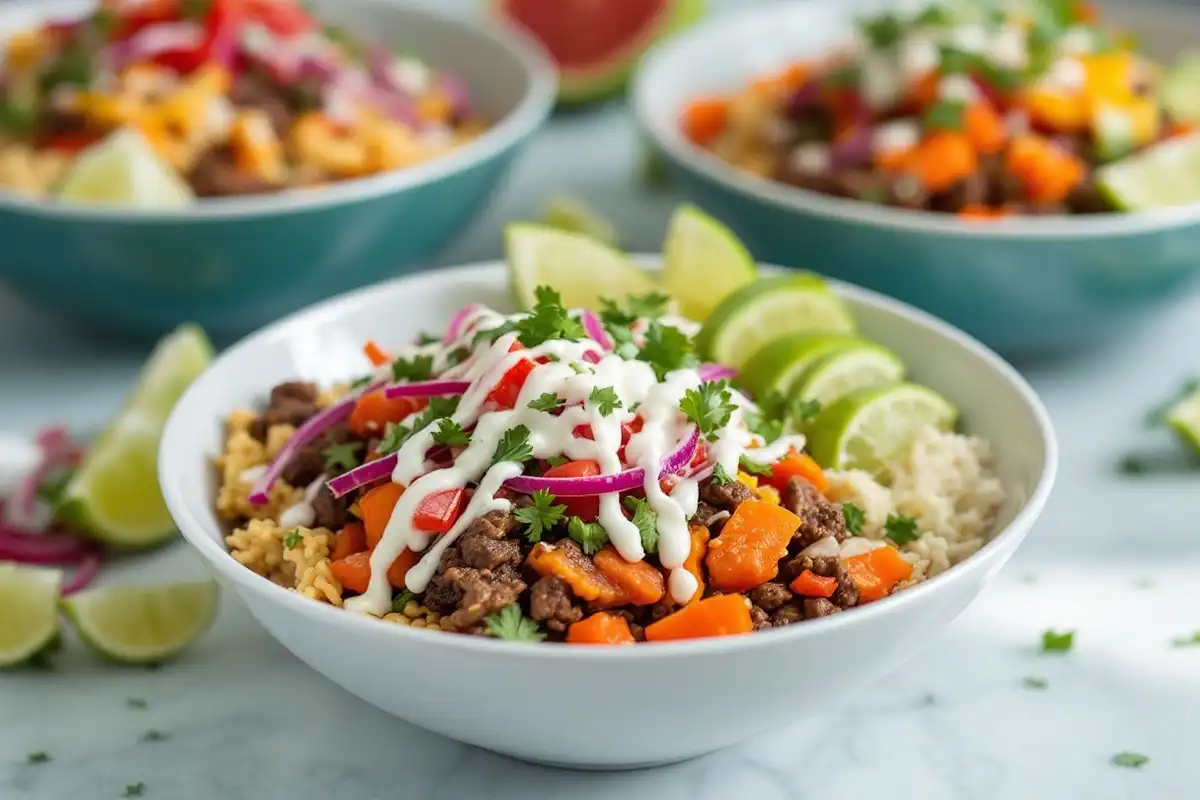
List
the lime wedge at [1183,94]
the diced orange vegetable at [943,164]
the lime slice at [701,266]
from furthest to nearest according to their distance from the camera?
the lime wedge at [1183,94]
the diced orange vegetable at [943,164]
the lime slice at [701,266]

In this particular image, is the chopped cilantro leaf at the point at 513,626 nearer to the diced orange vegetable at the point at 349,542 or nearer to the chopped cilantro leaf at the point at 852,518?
the diced orange vegetable at the point at 349,542

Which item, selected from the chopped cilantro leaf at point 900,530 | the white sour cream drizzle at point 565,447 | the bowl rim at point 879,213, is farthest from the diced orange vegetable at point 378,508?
the bowl rim at point 879,213

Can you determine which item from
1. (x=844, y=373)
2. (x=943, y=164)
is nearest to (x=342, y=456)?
(x=844, y=373)

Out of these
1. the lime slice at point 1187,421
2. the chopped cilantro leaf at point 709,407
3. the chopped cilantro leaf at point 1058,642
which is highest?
the chopped cilantro leaf at point 709,407

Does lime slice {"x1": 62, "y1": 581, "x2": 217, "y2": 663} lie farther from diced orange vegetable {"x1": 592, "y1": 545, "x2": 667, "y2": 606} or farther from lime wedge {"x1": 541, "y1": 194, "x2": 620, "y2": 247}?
lime wedge {"x1": 541, "y1": 194, "x2": 620, "y2": 247}

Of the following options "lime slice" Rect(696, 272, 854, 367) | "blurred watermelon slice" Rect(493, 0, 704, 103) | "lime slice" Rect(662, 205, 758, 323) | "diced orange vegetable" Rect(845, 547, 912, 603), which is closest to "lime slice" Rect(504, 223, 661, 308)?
"lime slice" Rect(662, 205, 758, 323)

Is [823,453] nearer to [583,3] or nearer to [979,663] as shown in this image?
[979,663]

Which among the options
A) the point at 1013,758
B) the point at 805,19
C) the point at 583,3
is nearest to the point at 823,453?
the point at 1013,758
